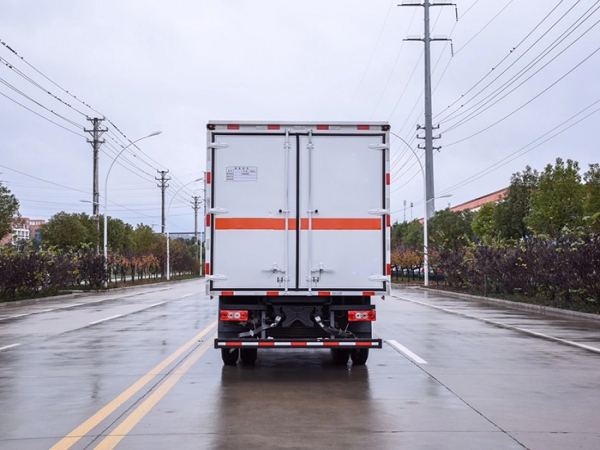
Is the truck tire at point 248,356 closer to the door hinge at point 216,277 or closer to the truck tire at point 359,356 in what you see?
the truck tire at point 359,356

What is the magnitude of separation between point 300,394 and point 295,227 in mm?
2283

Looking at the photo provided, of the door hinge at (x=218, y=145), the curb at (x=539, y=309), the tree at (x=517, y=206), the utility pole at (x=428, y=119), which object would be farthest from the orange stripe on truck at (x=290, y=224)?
the utility pole at (x=428, y=119)

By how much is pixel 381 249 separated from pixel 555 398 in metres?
2.87

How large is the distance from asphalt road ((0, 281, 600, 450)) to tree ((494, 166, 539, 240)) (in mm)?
33977

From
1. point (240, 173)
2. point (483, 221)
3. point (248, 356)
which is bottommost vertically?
point (248, 356)

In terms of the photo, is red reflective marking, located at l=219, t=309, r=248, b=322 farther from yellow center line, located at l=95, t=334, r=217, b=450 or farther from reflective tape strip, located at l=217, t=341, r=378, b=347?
yellow center line, located at l=95, t=334, r=217, b=450

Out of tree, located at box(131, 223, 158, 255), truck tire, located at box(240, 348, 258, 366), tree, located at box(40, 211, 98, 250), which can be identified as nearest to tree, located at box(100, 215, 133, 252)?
tree, located at box(131, 223, 158, 255)

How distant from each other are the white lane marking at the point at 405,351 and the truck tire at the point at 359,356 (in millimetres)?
931

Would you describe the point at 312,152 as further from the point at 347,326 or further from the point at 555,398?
the point at 555,398

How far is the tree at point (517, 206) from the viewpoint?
1924 inches

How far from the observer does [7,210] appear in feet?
139

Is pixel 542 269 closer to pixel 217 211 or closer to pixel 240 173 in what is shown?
pixel 240 173

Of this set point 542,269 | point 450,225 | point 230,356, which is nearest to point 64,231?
point 450,225

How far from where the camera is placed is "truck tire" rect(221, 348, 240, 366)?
11.2 metres
